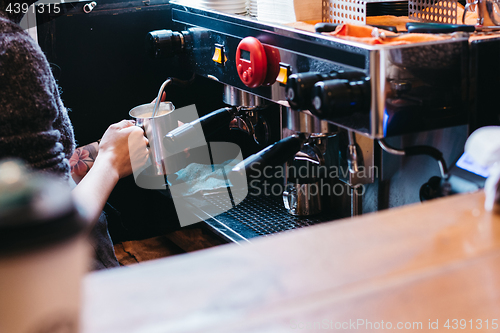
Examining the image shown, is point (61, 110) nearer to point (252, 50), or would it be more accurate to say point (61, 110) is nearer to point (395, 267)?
point (252, 50)

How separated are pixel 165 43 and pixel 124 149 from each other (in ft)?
1.19

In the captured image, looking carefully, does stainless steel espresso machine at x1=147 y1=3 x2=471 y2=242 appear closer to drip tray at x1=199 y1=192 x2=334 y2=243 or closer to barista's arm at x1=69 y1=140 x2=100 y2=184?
drip tray at x1=199 y1=192 x2=334 y2=243

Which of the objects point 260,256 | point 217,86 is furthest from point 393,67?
point 217,86

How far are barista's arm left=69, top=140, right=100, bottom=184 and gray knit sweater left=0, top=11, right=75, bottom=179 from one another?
0.53m

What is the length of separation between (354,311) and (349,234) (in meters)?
0.13

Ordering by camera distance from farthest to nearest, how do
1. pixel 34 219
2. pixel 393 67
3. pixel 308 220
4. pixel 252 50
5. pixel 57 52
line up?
pixel 57 52 < pixel 308 220 < pixel 252 50 < pixel 393 67 < pixel 34 219

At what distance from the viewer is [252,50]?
1078mm

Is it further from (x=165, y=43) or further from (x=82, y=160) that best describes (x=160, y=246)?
(x=165, y=43)

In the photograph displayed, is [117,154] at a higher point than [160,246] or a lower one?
higher

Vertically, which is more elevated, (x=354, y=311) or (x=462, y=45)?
(x=462, y=45)

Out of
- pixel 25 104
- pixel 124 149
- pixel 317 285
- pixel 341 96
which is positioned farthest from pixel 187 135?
pixel 317 285

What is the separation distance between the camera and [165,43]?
1478 mm

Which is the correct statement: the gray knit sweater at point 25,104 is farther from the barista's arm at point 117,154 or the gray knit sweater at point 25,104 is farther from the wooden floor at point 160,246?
the wooden floor at point 160,246

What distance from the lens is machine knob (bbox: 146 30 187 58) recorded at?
1.47 meters
